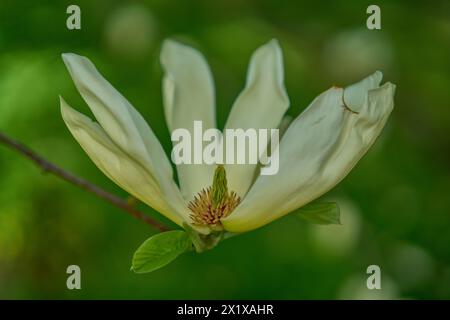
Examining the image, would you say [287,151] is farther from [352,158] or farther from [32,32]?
[32,32]

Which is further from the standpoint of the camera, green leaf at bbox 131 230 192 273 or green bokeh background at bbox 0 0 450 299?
green bokeh background at bbox 0 0 450 299

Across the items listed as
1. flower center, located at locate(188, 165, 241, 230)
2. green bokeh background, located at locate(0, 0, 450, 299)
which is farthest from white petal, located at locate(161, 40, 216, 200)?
green bokeh background, located at locate(0, 0, 450, 299)

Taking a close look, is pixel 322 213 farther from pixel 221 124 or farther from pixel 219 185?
pixel 221 124

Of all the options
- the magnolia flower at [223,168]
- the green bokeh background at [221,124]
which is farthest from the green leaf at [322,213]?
the green bokeh background at [221,124]

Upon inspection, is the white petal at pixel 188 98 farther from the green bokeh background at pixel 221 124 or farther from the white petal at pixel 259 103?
the green bokeh background at pixel 221 124

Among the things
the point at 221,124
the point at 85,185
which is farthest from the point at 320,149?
the point at 221,124

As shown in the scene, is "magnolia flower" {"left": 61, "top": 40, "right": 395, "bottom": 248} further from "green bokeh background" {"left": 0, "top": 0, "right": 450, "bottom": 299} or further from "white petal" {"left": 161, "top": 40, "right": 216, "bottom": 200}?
"green bokeh background" {"left": 0, "top": 0, "right": 450, "bottom": 299}
